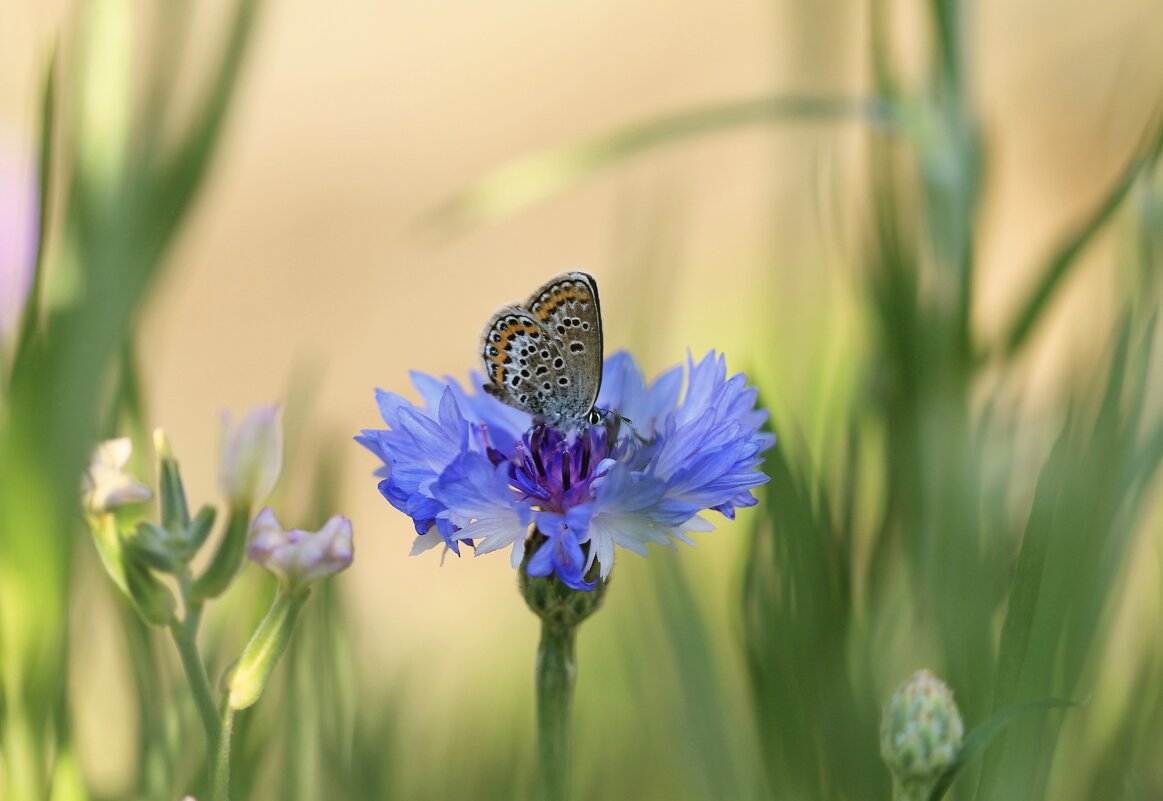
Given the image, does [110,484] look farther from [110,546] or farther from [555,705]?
[555,705]

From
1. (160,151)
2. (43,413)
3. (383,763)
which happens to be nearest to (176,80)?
(160,151)

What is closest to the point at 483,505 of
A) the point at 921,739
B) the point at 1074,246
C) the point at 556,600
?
the point at 556,600

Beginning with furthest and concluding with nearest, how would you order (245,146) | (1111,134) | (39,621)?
(245,146) < (1111,134) < (39,621)

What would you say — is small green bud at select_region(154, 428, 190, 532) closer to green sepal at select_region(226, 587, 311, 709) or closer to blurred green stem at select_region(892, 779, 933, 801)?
green sepal at select_region(226, 587, 311, 709)

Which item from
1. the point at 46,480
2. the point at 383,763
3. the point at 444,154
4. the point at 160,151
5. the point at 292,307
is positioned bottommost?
the point at 383,763

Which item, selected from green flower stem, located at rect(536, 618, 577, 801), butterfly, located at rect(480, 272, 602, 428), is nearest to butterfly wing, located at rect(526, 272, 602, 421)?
butterfly, located at rect(480, 272, 602, 428)

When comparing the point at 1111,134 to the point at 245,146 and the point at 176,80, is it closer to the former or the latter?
the point at 176,80
